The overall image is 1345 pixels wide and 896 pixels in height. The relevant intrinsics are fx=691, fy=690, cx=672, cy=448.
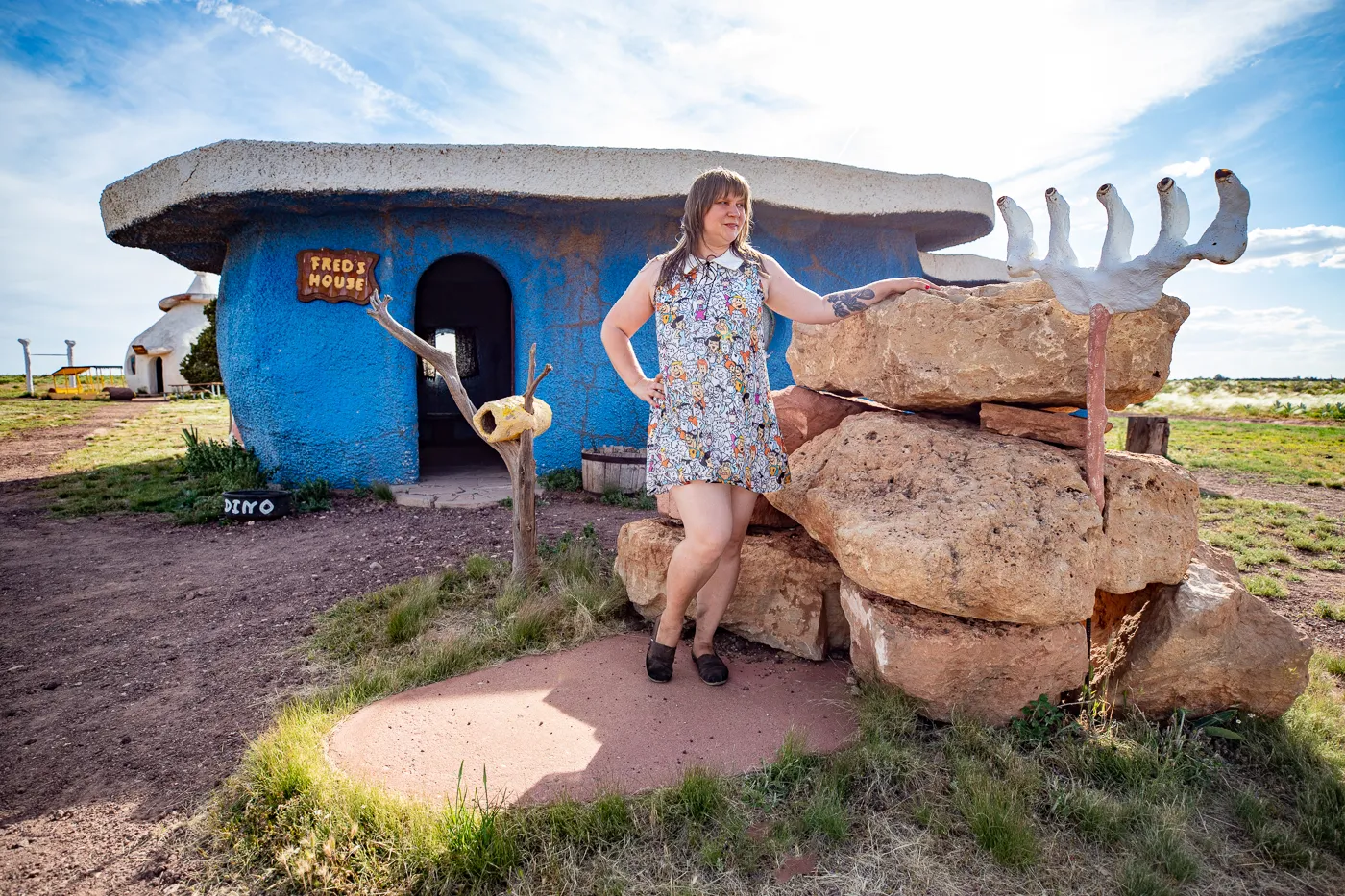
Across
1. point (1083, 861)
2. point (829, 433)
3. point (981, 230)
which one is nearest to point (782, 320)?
point (981, 230)

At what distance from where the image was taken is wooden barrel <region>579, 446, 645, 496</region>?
6223 millimetres

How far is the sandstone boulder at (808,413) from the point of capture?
3500 mm

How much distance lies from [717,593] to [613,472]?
3.46 meters

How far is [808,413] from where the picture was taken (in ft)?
11.5

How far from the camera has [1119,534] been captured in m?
2.55

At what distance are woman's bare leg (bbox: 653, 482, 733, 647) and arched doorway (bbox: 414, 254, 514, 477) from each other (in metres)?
8.90

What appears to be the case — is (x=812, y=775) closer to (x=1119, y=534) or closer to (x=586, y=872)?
(x=586, y=872)

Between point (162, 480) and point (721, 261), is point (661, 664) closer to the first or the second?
point (721, 261)

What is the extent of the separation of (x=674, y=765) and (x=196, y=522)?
17.3 ft

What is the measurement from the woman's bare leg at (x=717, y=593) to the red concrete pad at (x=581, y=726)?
136 mm

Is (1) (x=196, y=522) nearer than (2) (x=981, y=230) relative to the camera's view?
Yes

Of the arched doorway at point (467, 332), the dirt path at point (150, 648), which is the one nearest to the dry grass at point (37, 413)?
the arched doorway at point (467, 332)

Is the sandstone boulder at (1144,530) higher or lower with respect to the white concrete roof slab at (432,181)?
lower

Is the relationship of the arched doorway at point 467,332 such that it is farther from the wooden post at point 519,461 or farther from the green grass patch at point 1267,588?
the green grass patch at point 1267,588
